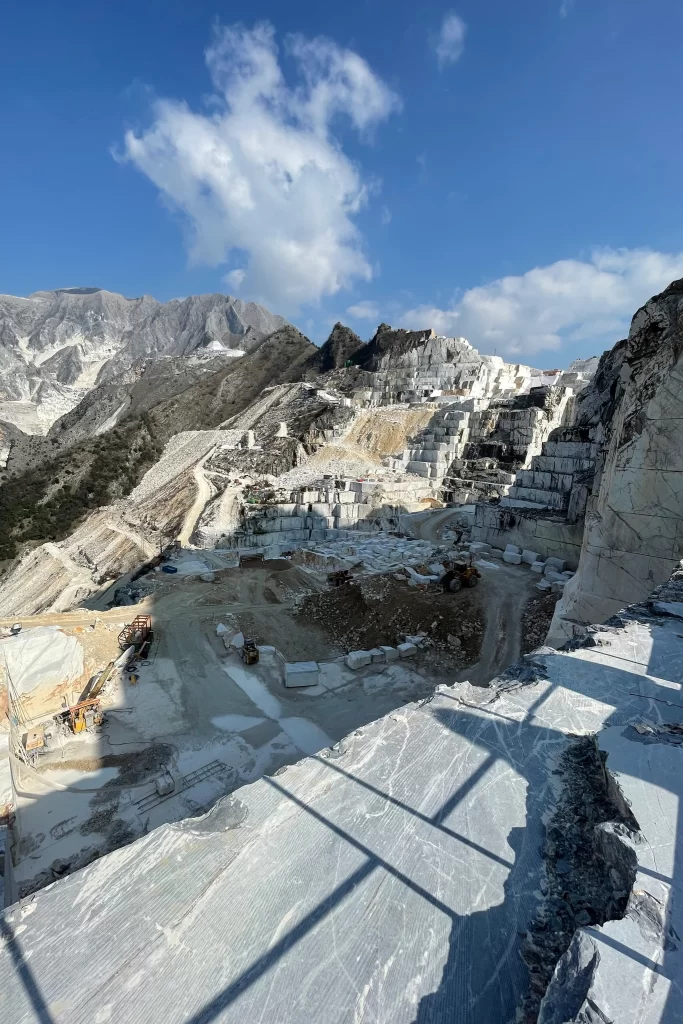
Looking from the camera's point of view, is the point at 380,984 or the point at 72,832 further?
the point at 72,832

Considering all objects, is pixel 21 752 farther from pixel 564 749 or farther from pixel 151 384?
pixel 151 384

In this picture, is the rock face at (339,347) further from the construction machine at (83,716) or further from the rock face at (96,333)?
the construction machine at (83,716)

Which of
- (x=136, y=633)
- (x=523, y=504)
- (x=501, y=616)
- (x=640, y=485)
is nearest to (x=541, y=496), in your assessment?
(x=523, y=504)

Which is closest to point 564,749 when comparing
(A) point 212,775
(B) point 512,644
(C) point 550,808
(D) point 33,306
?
(C) point 550,808

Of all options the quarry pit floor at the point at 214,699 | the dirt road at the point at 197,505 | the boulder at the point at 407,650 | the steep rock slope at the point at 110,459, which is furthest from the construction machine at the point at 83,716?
the steep rock slope at the point at 110,459

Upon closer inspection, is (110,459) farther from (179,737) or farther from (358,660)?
(358,660)

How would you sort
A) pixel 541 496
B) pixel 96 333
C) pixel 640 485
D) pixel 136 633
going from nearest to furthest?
pixel 640 485
pixel 136 633
pixel 541 496
pixel 96 333
